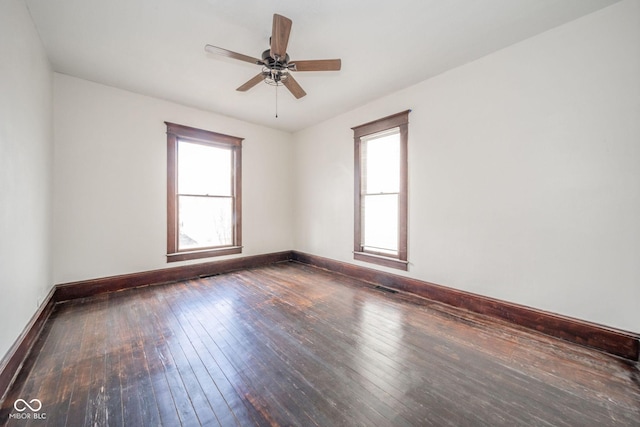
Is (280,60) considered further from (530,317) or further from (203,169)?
(530,317)

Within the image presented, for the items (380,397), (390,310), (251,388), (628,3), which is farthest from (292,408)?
(628,3)

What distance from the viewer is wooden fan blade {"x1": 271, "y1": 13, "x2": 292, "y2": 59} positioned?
189 cm

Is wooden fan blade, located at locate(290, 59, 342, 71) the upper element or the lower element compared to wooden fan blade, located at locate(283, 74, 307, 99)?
lower

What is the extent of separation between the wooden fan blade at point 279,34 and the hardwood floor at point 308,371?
2.65 meters

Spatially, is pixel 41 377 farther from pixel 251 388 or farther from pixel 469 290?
pixel 469 290

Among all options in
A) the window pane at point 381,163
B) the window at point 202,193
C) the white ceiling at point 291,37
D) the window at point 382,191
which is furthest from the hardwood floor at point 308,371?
the white ceiling at point 291,37

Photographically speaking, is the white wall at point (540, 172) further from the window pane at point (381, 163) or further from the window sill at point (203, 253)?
the window sill at point (203, 253)

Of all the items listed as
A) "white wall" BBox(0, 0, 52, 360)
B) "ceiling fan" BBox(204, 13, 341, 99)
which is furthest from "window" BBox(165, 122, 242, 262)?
"ceiling fan" BBox(204, 13, 341, 99)

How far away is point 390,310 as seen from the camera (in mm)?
2957

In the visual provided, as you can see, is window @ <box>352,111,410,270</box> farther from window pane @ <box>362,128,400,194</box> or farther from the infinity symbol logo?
the infinity symbol logo

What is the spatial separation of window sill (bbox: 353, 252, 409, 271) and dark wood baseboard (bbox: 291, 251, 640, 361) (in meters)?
0.14

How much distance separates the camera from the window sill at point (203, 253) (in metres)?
4.12

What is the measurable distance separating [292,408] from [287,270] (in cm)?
331

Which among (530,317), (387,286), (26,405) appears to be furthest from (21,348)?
(530,317)
